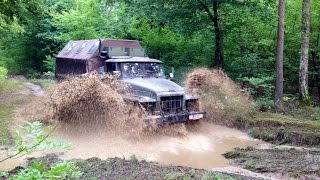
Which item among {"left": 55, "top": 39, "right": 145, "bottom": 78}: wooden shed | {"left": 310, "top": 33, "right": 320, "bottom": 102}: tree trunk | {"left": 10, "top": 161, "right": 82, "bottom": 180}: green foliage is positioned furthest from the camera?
{"left": 310, "top": 33, "right": 320, "bottom": 102}: tree trunk

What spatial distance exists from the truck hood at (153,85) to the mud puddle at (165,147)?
1.37m

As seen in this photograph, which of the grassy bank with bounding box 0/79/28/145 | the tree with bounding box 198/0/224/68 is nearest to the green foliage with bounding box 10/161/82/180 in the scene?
the grassy bank with bounding box 0/79/28/145

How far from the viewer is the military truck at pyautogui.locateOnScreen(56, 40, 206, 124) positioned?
1049 centimetres

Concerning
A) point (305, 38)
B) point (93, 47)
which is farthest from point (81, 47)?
point (305, 38)

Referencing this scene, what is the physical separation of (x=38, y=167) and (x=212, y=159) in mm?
7228

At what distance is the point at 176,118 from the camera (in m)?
10.6

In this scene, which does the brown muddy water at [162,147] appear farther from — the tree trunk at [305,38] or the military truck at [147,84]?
the tree trunk at [305,38]

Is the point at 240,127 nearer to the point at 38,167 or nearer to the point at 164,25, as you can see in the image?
the point at 164,25

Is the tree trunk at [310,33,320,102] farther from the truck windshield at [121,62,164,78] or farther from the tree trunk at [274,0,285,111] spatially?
the truck windshield at [121,62,164,78]

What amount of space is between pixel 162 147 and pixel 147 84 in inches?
79.5

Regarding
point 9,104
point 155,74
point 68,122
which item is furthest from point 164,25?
point 68,122

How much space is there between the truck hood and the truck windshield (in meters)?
0.28

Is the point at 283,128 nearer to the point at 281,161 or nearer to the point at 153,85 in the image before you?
the point at 281,161

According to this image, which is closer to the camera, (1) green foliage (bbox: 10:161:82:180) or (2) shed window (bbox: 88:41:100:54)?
(1) green foliage (bbox: 10:161:82:180)
